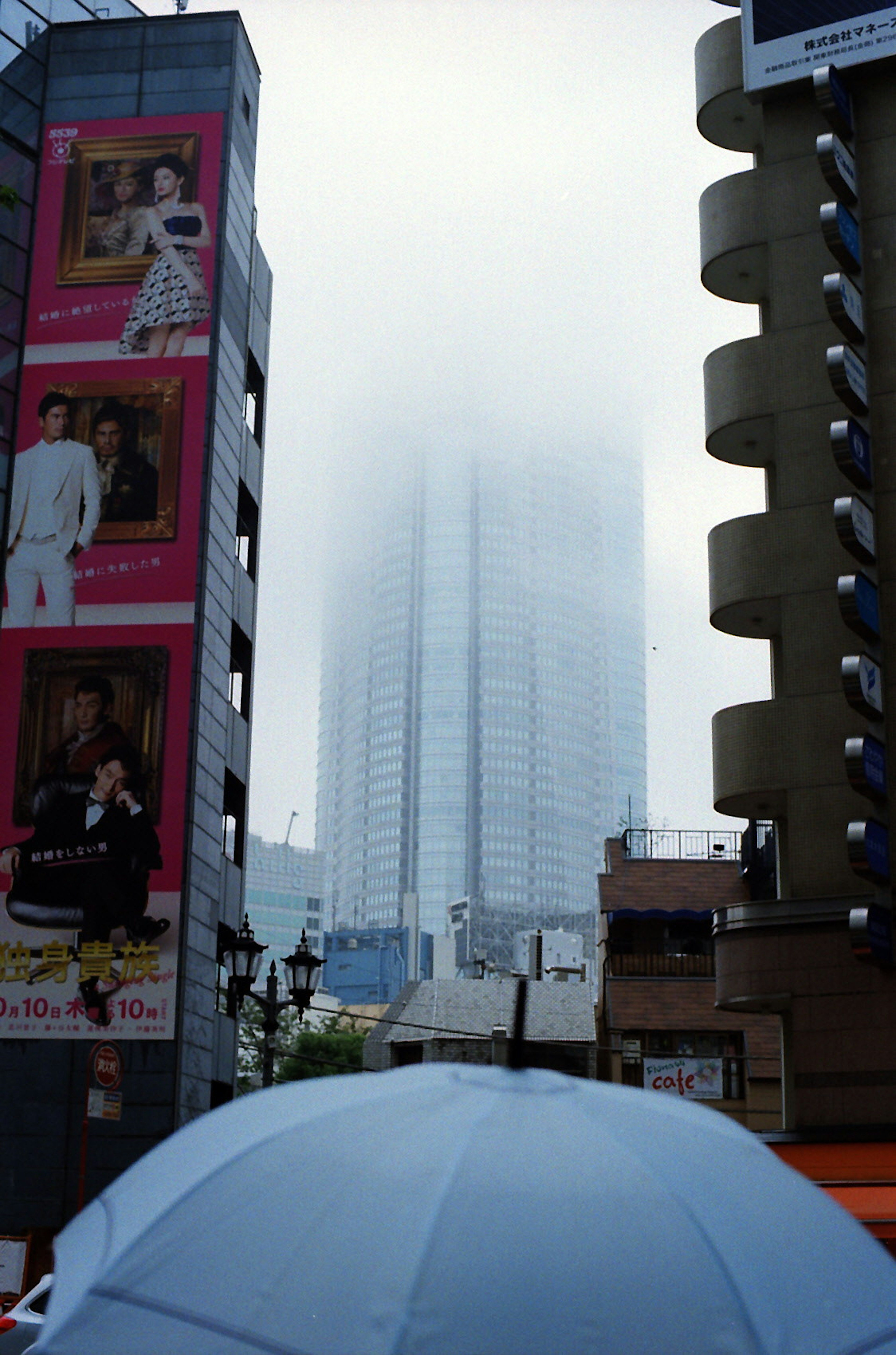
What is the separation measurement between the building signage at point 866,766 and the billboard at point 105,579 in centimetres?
1864

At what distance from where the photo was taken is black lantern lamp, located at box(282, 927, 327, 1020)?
24.4 metres

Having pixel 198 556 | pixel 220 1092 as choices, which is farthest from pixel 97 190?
pixel 220 1092

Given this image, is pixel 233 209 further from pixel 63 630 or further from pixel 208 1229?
pixel 208 1229

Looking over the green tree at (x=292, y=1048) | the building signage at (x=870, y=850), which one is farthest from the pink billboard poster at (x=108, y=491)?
the green tree at (x=292, y=1048)

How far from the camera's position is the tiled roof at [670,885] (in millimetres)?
50781

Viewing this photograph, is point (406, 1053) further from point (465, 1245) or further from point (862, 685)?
point (465, 1245)

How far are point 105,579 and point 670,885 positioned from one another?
22450mm

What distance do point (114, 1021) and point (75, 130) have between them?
2187 centimetres

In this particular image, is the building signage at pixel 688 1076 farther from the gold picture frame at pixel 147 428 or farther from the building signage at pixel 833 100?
the building signage at pixel 833 100

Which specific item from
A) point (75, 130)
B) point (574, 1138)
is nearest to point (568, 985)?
point (75, 130)

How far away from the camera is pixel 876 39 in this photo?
76.4ft

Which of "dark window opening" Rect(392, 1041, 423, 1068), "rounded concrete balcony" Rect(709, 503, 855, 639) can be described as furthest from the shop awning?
"dark window opening" Rect(392, 1041, 423, 1068)

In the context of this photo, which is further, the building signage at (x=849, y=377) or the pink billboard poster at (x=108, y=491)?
the pink billboard poster at (x=108, y=491)

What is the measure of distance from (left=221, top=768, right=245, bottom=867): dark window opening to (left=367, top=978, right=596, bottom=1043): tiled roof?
21495mm
